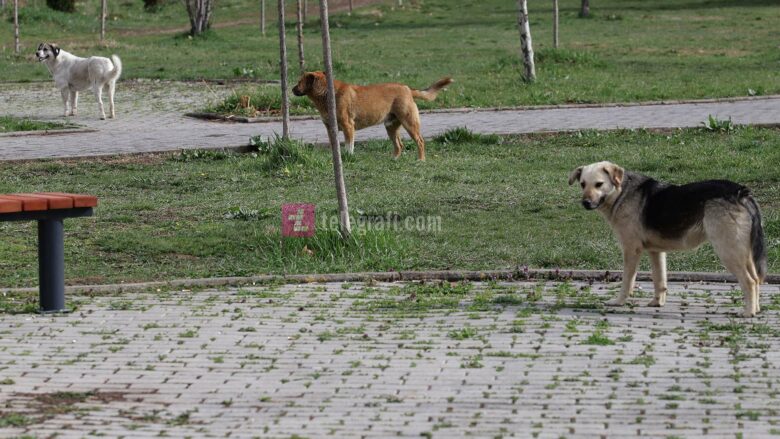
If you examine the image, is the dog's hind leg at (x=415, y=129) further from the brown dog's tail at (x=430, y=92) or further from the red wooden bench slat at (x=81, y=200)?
the red wooden bench slat at (x=81, y=200)

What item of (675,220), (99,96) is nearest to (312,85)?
(99,96)

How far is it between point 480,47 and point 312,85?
19.7 metres

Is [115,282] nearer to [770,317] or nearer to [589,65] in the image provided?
[770,317]

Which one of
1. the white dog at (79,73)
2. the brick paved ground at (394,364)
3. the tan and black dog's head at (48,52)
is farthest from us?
the tan and black dog's head at (48,52)

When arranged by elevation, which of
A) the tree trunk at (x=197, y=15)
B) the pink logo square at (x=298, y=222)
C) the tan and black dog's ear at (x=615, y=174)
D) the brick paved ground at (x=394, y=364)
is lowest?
the brick paved ground at (x=394, y=364)

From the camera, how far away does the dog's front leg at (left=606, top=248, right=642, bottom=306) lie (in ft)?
30.8

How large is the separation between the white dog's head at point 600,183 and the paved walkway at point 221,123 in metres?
9.21

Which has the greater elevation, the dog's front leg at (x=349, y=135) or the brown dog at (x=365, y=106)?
the brown dog at (x=365, y=106)

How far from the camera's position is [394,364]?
780 centimetres

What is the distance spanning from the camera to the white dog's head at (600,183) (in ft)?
30.8

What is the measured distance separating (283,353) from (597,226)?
502cm

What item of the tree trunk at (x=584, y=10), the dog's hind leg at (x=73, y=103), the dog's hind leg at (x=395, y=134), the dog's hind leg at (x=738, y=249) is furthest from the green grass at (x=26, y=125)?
the tree trunk at (x=584, y=10)

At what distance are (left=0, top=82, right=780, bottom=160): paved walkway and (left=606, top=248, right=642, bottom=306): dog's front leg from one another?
30.8 feet

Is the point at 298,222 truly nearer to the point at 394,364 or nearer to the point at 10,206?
the point at 10,206
